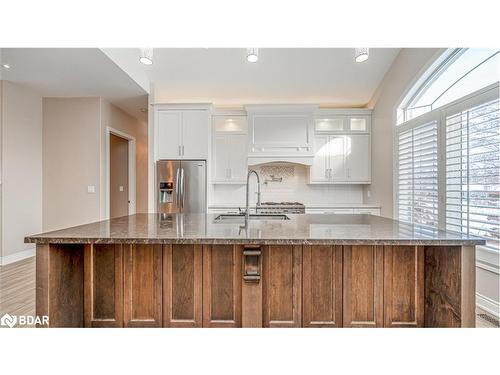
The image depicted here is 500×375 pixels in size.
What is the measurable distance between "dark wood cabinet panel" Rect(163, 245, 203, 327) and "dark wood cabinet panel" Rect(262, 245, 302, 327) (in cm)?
44

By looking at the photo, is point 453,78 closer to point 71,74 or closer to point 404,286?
point 404,286

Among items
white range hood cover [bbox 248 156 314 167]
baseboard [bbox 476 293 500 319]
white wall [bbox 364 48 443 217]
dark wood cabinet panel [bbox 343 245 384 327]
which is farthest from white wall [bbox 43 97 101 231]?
baseboard [bbox 476 293 500 319]

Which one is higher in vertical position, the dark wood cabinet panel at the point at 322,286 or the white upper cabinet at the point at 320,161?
the white upper cabinet at the point at 320,161

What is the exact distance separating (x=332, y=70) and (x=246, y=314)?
12.1ft

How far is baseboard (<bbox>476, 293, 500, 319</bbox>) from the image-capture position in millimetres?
2402

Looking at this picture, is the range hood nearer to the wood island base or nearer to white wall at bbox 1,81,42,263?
the wood island base

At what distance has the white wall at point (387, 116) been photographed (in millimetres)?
3467

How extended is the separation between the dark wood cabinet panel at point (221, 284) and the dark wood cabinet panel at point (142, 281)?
0.33 meters

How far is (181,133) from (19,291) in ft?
9.15

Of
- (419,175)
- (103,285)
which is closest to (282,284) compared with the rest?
(103,285)

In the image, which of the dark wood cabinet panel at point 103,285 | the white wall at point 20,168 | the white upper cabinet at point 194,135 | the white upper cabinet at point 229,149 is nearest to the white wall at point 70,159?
the white wall at point 20,168

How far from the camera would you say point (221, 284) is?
6.00 ft

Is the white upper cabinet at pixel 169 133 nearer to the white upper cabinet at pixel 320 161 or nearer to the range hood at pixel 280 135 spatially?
the range hood at pixel 280 135
